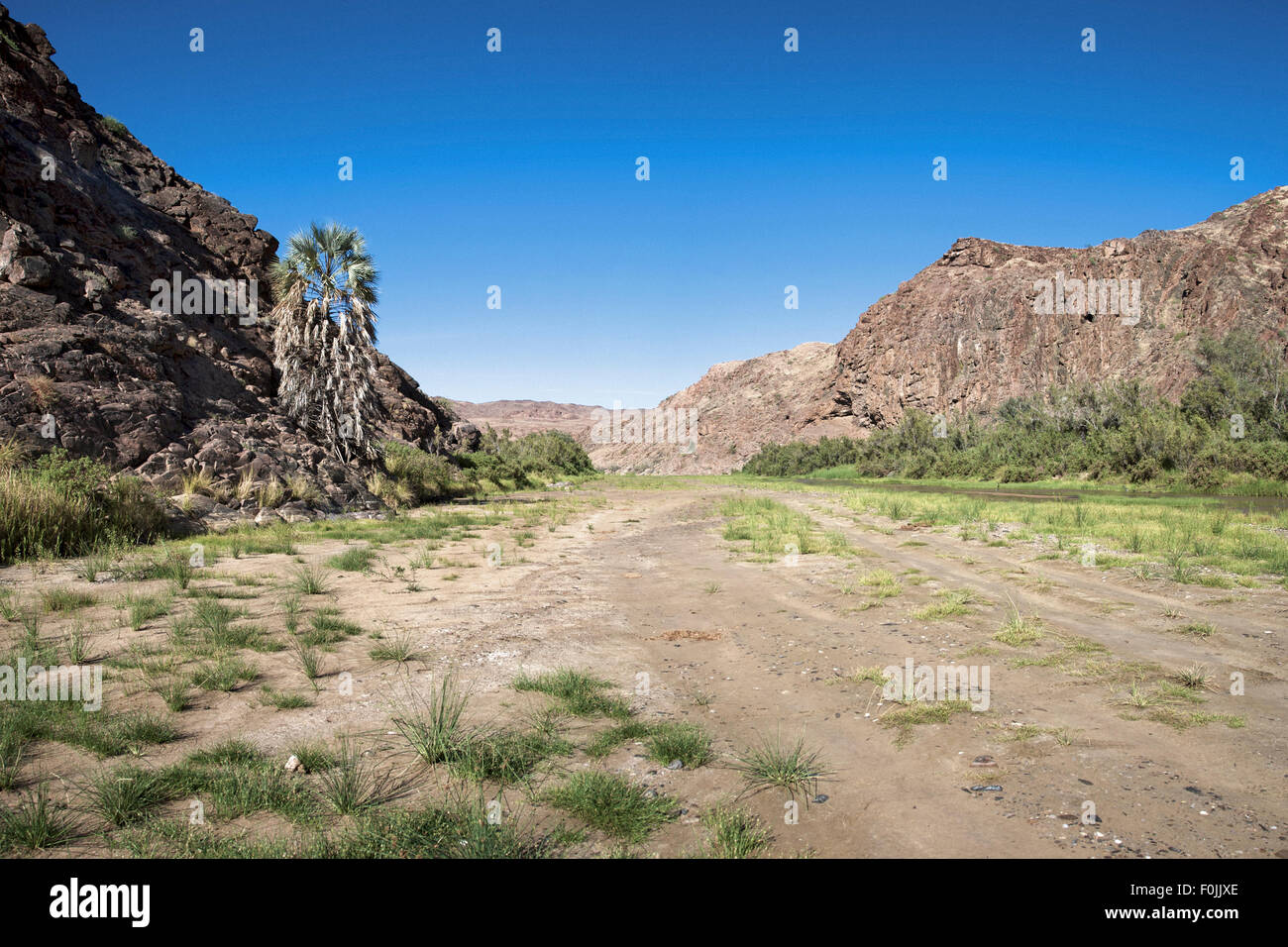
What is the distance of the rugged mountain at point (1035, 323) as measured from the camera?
63219 mm

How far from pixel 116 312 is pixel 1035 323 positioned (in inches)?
3822

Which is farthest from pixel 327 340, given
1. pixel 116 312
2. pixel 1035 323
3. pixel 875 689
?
pixel 1035 323

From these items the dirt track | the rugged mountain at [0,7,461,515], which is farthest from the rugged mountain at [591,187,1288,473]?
the rugged mountain at [0,7,461,515]

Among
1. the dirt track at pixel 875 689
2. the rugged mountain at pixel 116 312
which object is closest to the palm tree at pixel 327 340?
the rugged mountain at pixel 116 312

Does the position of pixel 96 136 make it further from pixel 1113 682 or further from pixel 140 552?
pixel 1113 682

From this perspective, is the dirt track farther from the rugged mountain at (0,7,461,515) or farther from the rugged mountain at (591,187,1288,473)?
the rugged mountain at (591,187,1288,473)

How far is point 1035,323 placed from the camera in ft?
276

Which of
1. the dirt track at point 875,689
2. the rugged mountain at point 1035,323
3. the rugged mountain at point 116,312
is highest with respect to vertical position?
the rugged mountain at point 1035,323

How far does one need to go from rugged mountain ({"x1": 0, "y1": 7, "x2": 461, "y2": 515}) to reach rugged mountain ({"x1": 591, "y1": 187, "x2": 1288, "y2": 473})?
75660 millimetres

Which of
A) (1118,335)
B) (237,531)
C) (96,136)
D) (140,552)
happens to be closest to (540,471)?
(96,136)

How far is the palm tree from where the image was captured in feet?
83.3

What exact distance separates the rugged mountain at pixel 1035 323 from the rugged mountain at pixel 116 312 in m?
75.7

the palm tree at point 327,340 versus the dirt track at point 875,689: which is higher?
the palm tree at point 327,340

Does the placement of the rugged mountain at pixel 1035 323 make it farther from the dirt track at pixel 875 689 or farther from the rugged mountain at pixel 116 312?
the rugged mountain at pixel 116 312
